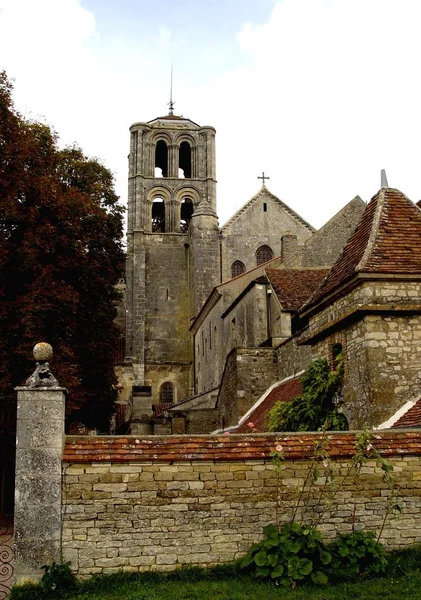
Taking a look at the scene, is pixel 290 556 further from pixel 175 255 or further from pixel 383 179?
pixel 175 255

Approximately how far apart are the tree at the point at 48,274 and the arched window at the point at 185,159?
1263 inches

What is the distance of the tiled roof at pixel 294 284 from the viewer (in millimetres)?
22513

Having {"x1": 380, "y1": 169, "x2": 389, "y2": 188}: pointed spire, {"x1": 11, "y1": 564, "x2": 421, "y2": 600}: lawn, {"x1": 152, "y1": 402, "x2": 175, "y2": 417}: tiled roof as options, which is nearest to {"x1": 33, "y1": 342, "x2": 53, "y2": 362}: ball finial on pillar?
{"x1": 11, "y1": 564, "x2": 421, "y2": 600}: lawn

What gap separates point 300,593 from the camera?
809cm

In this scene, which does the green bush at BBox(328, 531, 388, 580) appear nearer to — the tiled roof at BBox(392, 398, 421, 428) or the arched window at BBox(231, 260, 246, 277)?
the tiled roof at BBox(392, 398, 421, 428)

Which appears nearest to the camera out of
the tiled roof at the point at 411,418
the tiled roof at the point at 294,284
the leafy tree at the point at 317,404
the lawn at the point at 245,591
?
the lawn at the point at 245,591

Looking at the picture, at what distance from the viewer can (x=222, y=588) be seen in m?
8.30

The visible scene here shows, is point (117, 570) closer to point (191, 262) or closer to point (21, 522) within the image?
point (21, 522)

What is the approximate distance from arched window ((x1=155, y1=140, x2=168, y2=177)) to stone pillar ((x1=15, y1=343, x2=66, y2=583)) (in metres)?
47.8

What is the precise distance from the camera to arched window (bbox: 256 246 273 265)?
47691mm

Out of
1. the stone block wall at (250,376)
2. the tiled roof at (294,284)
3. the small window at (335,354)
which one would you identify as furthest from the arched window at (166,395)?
the small window at (335,354)

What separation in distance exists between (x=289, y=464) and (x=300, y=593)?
1768mm

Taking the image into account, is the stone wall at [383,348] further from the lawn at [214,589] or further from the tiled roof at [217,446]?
the lawn at [214,589]

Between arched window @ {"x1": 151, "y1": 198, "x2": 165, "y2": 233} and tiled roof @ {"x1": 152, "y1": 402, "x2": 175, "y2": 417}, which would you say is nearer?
tiled roof @ {"x1": 152, "y1": 402, "x2": 175, "y2": 417}
